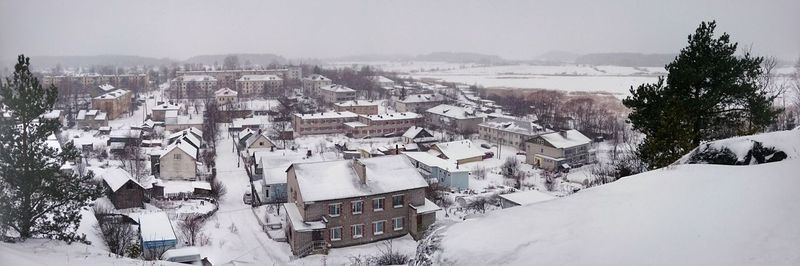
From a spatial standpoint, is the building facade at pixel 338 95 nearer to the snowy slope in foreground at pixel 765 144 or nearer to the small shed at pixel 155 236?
the small shed at pixel 155 236

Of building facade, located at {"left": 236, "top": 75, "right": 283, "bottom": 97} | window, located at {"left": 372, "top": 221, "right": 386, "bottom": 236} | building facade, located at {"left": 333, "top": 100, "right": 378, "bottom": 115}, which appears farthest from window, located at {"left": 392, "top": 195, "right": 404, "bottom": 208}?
building facade, located at {"left": 236, "top": 75, "right": 283, "bottom": 97}

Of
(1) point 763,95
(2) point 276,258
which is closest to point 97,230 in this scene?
(2) point 276,258

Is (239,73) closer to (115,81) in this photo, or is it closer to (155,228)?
(115,81)

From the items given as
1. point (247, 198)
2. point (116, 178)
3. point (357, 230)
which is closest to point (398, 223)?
point (357, 230)

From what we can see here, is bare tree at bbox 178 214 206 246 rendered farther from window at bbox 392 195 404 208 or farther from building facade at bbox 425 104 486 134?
building facade at bbox 425 104 486 134

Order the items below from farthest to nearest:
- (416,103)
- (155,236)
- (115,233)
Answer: (416,103)
(155,236)
(115,233)

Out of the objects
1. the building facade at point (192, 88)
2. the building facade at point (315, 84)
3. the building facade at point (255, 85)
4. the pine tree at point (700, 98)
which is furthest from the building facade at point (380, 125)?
the pine tree at point (700, 98)

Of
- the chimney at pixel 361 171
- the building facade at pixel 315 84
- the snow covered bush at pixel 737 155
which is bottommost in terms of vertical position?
the chimney at pixel 361 171

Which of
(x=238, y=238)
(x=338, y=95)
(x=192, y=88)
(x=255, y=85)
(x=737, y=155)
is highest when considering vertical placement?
(x=737, y=155)
